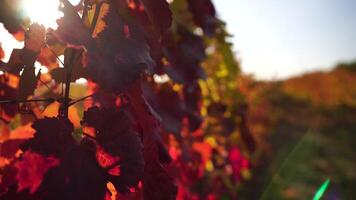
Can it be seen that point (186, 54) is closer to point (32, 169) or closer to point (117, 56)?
point (117, 56)

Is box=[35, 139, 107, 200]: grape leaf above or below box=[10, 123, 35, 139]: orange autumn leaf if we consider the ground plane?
below

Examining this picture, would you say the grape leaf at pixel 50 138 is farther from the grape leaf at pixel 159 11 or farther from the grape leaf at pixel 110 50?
the grape leaf at pixel 159 11

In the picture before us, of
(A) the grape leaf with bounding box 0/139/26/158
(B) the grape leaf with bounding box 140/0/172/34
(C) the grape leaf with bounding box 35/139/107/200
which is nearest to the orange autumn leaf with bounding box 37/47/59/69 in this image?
(A) the grape leaf with bounding box 0/139/26/158

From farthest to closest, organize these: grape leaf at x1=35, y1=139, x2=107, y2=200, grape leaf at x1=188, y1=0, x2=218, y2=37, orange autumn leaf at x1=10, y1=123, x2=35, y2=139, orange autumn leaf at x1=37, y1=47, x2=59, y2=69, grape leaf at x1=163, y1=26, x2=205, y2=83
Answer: grape leaf at x1=163, y1=26, x2=205, y2=83, grape leaf at x1=188, y1=0, x2=218, y2=37, orange autumn leaf at x1=10, y1=123, x2=35, y2=139, orange autumn leaf at x1=37, y1=47, x2=59, y2=69, grape leaf at x1=35, y1=139, x2=107, y2=200

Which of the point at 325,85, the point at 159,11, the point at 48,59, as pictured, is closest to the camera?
the point at 159,11

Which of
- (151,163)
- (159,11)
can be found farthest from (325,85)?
(151,163)

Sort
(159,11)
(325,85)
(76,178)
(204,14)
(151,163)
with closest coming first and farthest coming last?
1. (76,178)
2. (151,163)
3. (159,11)
4. (204,14)
5. (325,85)

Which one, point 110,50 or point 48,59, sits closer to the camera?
point 110,50

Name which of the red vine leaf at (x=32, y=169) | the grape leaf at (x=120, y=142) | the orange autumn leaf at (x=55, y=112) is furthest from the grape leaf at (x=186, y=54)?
the red vine leaf at (x=32, y=169)

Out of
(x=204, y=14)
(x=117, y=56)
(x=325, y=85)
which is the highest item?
(x=325, y=85)

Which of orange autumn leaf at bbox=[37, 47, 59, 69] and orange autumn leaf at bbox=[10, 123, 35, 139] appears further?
orange autumn leaf at bbox=[10, 123, 35, 139]

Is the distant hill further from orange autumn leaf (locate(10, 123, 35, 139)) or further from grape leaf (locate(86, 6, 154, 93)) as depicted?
grape leaf (locate(86, 6, 154, 93))

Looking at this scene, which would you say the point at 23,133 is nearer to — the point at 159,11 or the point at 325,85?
the point at 159,11

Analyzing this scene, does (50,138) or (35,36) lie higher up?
(35,36)
